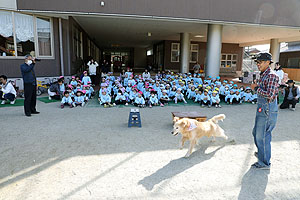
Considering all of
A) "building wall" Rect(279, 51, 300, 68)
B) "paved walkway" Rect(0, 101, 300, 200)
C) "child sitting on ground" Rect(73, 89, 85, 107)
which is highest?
"building wall" Rect(279, 51, 300, 68)

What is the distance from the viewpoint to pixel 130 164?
12.9ft

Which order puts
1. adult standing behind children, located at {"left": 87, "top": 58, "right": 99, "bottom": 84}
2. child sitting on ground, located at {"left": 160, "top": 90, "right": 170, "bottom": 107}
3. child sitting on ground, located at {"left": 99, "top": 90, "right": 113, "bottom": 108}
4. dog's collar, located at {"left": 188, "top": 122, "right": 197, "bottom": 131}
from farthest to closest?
adult standing behind children, located at {"left": 87, "top": 58, "right": 99, "bottom": 84}, child sitting on ground, located at {"left": 160, "top": 90, "right": 170, "bottom": 107}, child sitting on ground, located at {"left": 99, "top": 90, "right": 113, "bottom": 108}, dog's collar, located at {"left": 188, "top": 122, "right": 197, "bottom": 131}

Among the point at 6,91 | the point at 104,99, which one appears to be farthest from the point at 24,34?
the point at 104,99

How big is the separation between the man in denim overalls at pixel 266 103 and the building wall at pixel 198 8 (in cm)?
934

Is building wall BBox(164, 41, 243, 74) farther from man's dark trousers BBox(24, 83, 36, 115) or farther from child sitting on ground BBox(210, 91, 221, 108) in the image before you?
man's dark trousers BBox(24, 83, 36, 115)

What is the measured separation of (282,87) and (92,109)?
28.5ft

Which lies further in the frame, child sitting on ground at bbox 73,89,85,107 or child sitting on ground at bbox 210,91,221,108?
child sitting on ground at bbox 210,91,221,108

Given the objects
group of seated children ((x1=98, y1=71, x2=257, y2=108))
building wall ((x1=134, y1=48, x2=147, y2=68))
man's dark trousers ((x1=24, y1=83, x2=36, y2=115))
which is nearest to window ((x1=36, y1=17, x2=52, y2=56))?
group of seated children ((x1=98, y1=71, x2=257, y2=108))

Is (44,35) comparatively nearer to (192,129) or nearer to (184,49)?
(192,129)

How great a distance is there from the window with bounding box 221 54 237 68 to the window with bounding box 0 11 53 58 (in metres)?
21.5

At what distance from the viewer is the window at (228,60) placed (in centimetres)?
2721

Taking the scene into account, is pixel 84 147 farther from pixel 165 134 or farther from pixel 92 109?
pixel 92 109

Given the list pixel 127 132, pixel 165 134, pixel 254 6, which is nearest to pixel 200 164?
pixel 165 134

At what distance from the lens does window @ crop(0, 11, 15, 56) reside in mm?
10670
